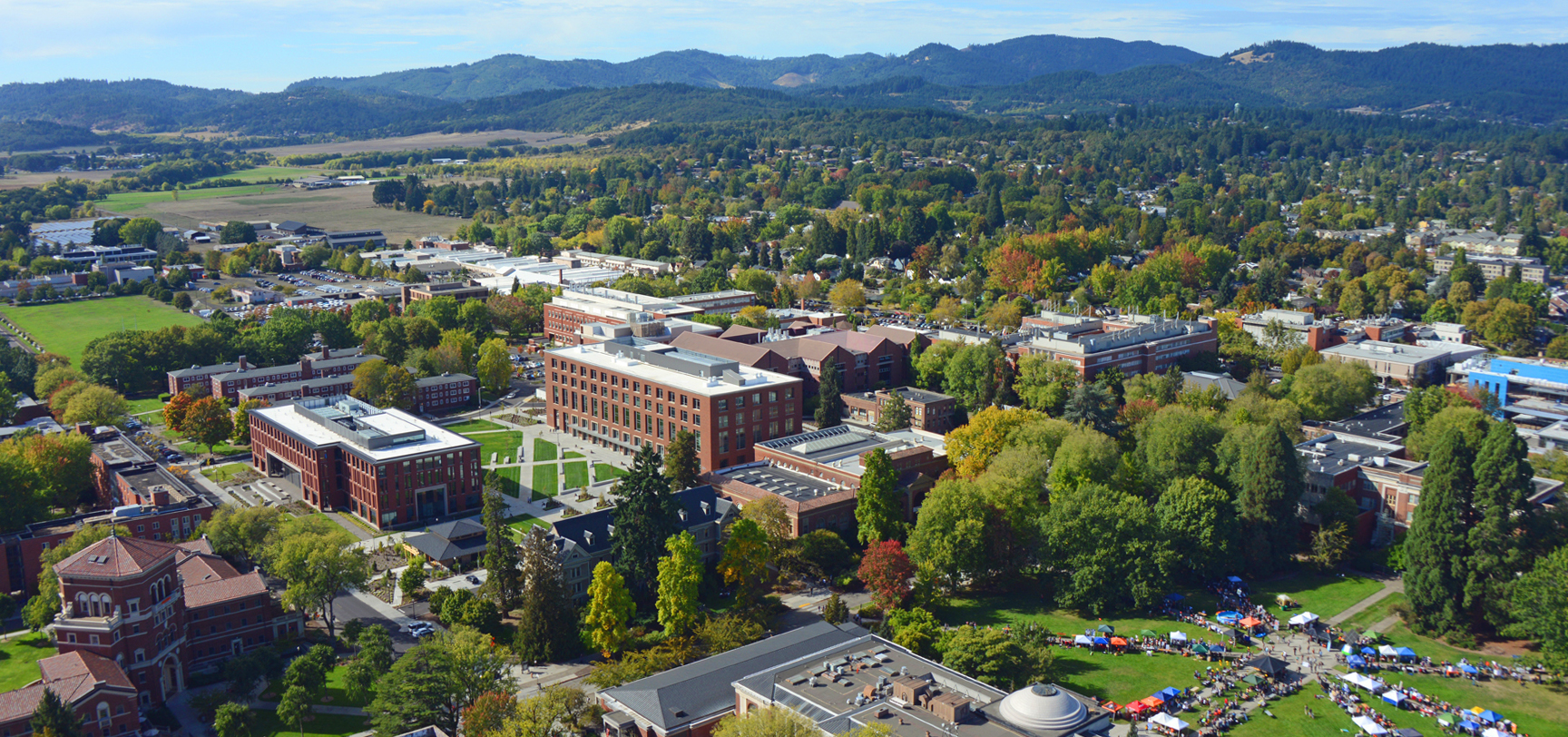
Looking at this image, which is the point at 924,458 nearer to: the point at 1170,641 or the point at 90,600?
the point at 1170,641

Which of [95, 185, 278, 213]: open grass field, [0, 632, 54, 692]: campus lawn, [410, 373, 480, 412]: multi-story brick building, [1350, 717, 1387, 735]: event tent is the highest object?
[95, 185, 278, 213]: open grass field

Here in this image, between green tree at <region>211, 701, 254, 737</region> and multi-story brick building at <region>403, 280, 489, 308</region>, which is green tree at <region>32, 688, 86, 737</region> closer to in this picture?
green tree at <region>211, 701, 254, 737</region>

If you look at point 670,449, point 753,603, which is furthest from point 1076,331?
point 753,603

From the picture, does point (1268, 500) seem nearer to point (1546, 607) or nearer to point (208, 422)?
point (1546, 607)

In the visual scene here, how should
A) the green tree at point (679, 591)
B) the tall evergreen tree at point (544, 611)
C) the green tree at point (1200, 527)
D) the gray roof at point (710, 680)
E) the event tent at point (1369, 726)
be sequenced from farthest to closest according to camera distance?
the green tree at point (1200, 527) < the green tree at point (679, 591) < the tall evergreen tree at point (544, 611) < the event tent at point (1369, 726) < the gray roof at point (710, 680)

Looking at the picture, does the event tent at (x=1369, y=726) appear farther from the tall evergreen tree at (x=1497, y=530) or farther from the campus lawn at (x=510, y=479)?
the campus lawn at (x=510, y=479)

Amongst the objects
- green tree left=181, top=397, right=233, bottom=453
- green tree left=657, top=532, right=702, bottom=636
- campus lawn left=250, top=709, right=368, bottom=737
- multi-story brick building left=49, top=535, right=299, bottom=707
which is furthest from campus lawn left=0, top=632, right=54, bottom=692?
green tree left=181, top=397, right=233, bottom=453

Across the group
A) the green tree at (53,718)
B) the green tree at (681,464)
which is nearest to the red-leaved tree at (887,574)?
the green tree at (681,464)
